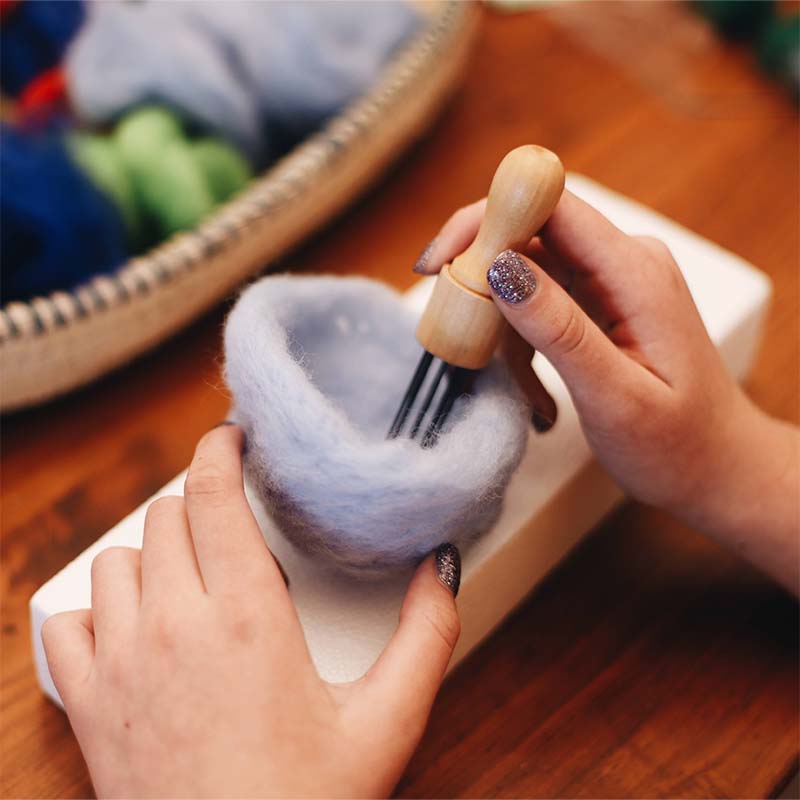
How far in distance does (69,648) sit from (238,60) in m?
0.50

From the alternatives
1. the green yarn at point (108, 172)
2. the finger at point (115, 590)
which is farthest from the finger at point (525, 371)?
the green yarn at point (108, 172)

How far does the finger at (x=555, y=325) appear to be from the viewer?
432 mm

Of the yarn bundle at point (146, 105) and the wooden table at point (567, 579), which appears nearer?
the wooden table at point (567, 579)

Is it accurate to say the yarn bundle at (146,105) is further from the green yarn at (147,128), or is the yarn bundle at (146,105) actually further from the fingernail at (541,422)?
the fingernail at (541,422)

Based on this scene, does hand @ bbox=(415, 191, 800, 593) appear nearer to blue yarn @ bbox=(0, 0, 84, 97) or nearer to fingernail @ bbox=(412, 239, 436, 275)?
fingernail @ bbox=(412, 239, 436, 275)

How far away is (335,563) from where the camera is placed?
18.2 inches

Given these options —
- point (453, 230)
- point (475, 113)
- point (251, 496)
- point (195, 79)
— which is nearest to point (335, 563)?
point (251, 496)

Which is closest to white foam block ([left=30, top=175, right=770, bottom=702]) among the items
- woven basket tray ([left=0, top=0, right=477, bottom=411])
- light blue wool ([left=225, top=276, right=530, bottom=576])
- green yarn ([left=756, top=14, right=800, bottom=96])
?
light blue wool ([left=225, top=276, right=530, bottom=576])

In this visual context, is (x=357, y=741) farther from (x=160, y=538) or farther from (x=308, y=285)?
(x=308, y=285)

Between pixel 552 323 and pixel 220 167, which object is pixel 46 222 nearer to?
pixel 220 167

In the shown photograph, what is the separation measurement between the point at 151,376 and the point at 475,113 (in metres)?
0.43

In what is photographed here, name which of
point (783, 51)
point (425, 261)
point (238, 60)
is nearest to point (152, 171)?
point (238, 60)

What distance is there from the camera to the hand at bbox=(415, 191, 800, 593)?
17.6 inches

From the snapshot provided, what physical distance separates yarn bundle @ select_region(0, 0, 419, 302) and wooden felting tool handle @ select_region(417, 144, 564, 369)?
0.93 feet
